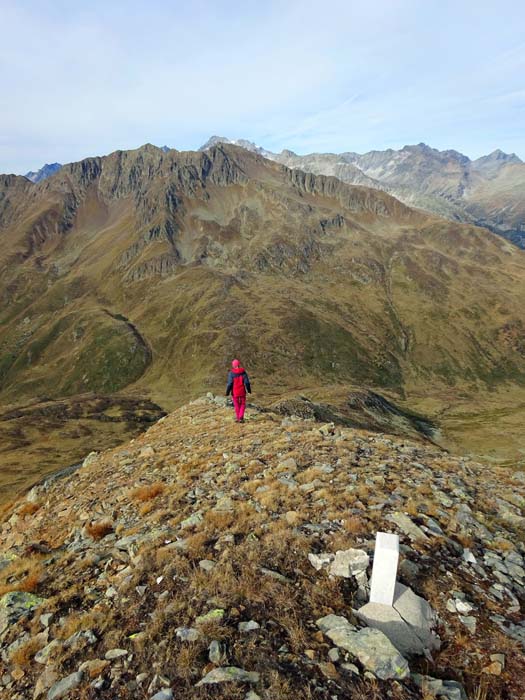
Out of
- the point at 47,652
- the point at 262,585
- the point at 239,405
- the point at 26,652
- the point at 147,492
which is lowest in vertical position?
the point at 147,492

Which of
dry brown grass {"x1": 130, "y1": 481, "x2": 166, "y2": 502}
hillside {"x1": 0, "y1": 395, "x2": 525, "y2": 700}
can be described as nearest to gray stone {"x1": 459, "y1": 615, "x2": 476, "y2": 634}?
hillside {"x1": 0, "y1": 395, "x2": 525, "y2": 700}

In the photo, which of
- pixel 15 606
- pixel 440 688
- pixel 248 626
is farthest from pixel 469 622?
pixel 15 606

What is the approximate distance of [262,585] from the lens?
938cm

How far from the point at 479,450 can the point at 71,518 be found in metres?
119

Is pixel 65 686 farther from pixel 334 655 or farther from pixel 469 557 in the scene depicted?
pixel 469 557

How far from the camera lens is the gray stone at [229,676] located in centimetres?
685

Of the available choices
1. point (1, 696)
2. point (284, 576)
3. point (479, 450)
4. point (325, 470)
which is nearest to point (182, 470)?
point (325, 470)

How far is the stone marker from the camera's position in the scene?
8539mm

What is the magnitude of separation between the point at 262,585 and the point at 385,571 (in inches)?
113

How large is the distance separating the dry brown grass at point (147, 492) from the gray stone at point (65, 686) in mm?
9032

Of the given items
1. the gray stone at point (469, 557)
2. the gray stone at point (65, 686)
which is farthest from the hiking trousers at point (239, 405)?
the gray stone at point (65, 686)

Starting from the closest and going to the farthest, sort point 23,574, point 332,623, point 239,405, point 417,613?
1. point 332,623
2. point 417,613
3. point 23,574
4. point 239,405

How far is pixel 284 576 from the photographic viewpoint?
9750mm

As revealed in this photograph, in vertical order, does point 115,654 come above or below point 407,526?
above
